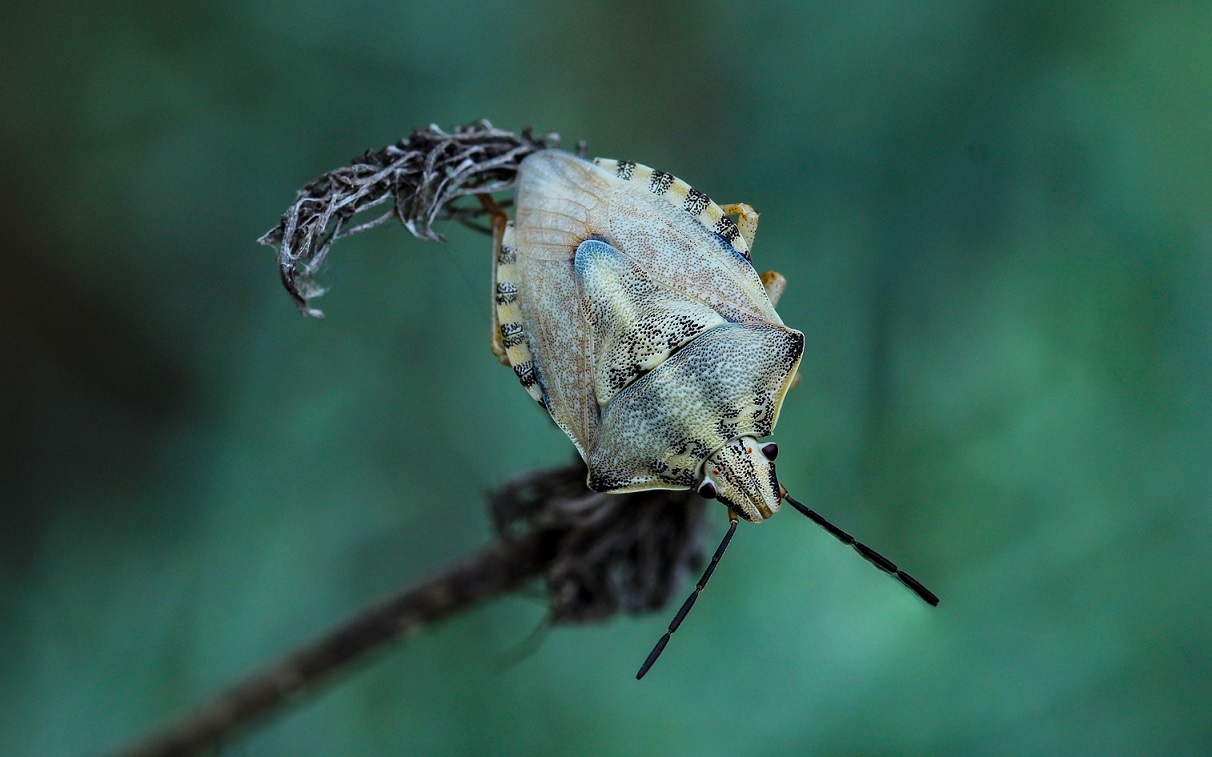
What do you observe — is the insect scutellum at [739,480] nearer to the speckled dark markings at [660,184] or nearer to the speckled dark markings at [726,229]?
the speckled dark markings at [726,229]

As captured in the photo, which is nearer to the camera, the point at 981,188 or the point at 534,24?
the point at 981,188

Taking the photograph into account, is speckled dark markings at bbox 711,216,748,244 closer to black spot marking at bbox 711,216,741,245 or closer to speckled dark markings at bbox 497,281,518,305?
black spot marking at bbox 711,216,741,245

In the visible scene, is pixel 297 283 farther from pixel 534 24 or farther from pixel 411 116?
pixel 534 24

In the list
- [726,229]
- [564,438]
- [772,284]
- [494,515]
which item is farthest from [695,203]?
[564,438]

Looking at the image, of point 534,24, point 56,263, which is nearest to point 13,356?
point 56,263

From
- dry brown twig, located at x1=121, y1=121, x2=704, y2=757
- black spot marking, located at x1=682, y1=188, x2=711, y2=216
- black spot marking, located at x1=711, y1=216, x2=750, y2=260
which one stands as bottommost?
dry brown twig, located at x1=121, y1=121, x2=704, y2=757

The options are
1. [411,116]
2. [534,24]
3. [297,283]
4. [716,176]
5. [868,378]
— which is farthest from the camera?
[534,24]

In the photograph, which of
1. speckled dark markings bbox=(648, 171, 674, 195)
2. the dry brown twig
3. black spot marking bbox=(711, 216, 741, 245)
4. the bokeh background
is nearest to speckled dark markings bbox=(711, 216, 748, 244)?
black spot marking bbox=(711, 216, 741, 245)

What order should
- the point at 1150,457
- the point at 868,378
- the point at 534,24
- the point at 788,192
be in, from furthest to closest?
the point at 534,24 → the point at 788,192 → the point at 868,378 → the point at 1150,457
